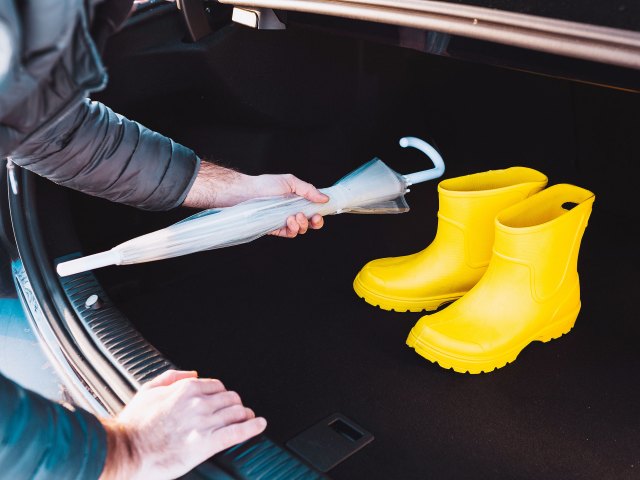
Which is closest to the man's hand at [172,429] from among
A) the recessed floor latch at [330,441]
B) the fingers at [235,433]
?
the fingers at [235,433]

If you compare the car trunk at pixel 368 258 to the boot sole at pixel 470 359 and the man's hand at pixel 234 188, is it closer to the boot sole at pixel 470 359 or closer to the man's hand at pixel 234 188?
the boot sole at pixel 470 359

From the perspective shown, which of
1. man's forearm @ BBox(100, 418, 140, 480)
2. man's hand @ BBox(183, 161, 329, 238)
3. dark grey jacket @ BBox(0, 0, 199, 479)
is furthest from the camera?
man's hand @ BBox(183, 161, 329, 238)

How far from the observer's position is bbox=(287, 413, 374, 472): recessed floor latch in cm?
90

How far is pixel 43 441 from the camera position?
646 mm

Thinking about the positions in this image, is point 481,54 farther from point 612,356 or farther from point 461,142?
point 461,142

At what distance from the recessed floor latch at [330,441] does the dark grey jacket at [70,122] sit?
0.44 metres

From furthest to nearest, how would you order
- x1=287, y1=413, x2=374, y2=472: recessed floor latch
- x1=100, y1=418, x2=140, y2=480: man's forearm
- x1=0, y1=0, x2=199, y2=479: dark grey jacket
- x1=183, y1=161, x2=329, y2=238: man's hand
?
x1=183, y1=161, x2=329, y2=238: man's hand → x1=287, y1=413, x2=374, y2=472: recessed floor latch → x1=100, y1=418, x2=140, y2=480: man's forearm → x1=0, y1=0, x2=199, y2=479: dark grey jacket

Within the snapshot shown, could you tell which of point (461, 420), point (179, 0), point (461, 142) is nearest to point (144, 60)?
point (179, 0)

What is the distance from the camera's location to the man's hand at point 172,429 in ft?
2.34

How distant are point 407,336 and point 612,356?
0.33 metres

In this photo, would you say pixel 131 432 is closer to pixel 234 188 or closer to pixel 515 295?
pixel 234 188

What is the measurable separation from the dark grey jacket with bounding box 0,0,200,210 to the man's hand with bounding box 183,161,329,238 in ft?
0.09

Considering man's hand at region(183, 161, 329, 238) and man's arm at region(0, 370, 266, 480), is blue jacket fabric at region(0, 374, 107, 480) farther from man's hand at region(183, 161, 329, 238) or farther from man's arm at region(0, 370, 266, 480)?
man's hand at region(183, 161, 329, 238)

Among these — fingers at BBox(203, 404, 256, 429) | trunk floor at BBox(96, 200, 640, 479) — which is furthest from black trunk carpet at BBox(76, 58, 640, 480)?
fingers at BBox(203, 404, 256, 429)
